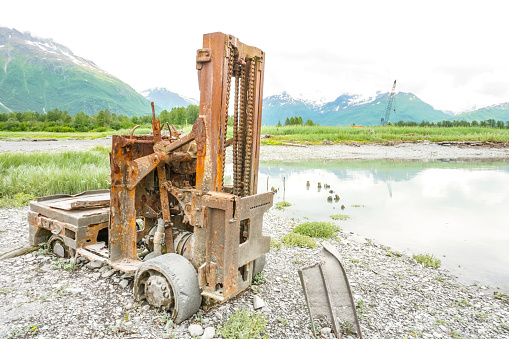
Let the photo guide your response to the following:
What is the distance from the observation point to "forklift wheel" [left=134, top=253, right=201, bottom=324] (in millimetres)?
3994

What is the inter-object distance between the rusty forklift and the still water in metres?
5.43

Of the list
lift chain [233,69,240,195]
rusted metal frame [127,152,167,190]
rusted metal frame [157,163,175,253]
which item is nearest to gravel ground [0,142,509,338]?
rusted metal frame [157,163,175,253]

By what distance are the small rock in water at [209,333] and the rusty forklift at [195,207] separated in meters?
0.30

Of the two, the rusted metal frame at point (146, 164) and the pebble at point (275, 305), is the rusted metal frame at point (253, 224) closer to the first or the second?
the pebble at point (275, 305)

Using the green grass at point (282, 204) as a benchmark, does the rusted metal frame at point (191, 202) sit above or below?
above

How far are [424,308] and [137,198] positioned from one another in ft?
15.8

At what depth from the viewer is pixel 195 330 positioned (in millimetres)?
3986

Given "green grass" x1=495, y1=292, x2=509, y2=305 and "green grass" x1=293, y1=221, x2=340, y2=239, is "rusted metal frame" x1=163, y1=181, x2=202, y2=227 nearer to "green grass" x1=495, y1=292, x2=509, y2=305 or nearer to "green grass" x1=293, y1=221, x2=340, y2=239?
"green grass" x1=293, y1=221, x2=340, y2=239

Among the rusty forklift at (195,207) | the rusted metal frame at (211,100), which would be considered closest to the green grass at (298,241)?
the rusty forklift at (195,207)

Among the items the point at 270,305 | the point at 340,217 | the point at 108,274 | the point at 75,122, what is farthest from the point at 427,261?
the point at 75,122

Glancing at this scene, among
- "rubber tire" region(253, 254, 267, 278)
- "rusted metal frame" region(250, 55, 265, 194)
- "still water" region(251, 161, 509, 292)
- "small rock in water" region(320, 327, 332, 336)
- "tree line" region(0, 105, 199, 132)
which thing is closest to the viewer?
"small rock in water" region(320, 327, 332, 336)

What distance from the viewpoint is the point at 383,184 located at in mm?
19578

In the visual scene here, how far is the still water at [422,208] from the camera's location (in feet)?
29.0

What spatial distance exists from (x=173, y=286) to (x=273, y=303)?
1632 mm
